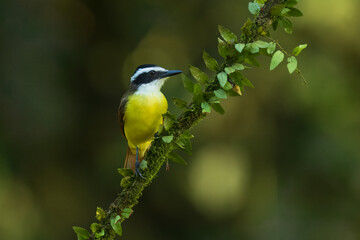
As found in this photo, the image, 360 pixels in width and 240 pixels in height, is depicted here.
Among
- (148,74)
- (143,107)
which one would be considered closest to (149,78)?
(148,74)

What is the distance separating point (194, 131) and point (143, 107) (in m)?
2.54

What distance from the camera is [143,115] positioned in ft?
12.5

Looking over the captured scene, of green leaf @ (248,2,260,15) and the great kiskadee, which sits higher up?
green leaf @ (248,2,260,15)

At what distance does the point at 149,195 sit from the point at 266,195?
153cm

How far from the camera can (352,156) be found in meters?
6.46

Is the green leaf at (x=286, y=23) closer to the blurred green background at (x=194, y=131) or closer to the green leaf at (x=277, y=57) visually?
the green leaf at (x=277, y=57)

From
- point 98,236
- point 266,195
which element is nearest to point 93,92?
point 266,195

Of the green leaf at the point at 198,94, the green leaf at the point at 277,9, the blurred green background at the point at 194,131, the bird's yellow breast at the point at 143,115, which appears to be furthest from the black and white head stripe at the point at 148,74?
the blurred green background at the point at 194,131

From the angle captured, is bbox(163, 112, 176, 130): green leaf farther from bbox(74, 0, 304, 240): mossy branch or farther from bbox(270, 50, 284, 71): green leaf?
bbox(270, 50, 284, 71): green leaf

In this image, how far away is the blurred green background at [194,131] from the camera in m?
6.51

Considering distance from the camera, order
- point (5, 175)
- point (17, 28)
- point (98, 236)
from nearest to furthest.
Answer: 1. point (98, 236)
2. point (5, 175)
3. point (17, 28)

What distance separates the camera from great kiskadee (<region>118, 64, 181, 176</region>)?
3.79m

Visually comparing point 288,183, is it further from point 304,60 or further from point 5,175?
point 5,175

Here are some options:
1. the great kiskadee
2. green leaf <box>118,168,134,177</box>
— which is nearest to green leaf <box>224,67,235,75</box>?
green leaf <box>118,168,134,177</box>
